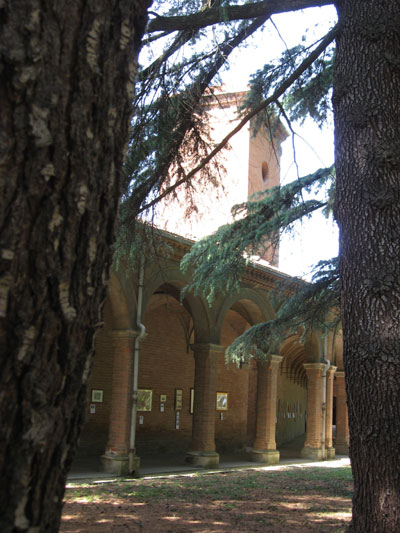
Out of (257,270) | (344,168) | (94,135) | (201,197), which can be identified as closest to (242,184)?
(257,270)

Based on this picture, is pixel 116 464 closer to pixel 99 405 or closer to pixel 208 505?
pixel 99 405

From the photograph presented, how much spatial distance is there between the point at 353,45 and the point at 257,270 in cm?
1244

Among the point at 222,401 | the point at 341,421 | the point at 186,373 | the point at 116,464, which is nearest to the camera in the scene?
the point at 116,464

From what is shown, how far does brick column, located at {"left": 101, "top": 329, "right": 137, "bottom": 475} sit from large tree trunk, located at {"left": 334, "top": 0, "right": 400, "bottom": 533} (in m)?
8.74

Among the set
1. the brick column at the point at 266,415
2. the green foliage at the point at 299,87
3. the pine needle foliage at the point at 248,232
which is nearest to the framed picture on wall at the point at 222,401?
the brick column at the point at 266,415

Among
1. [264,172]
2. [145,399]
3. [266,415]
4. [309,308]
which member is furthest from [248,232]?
[264,172]

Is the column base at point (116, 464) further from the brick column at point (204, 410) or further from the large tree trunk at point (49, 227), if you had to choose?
the large tree trunk at point (49, 227)

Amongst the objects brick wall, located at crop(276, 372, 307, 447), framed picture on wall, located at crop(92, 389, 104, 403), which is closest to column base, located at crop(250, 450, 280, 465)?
framed picture on wall, located at crop(92, 389, 104, 403)

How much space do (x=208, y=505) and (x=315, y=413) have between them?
12088mm

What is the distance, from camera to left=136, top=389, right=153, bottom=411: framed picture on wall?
17.5 meters

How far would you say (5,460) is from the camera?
1275mm

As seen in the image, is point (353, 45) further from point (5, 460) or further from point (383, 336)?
point (5, 460)

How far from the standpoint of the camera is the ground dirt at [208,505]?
24.7 feet

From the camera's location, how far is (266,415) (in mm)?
18125
